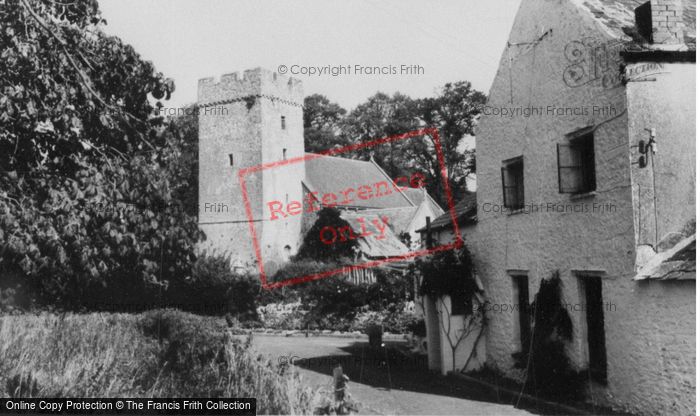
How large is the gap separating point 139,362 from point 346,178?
1621 inches

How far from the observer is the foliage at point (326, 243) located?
36.0 metres

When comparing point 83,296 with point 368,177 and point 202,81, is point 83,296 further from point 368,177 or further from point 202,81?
point 368,177

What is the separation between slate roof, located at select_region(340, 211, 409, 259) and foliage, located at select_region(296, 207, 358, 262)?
592mm

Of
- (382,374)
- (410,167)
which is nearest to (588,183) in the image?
(382,374)

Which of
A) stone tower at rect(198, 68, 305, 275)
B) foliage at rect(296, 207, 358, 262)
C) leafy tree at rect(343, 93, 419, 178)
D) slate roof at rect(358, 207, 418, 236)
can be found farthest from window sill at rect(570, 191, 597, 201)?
leafy tree at rect(343, 93, 419, 178)

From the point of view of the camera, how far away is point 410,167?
61.2 metres

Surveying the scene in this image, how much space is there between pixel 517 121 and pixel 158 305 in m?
8.98

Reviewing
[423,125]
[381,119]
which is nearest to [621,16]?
[423,125]

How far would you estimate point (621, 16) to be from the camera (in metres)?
11.7

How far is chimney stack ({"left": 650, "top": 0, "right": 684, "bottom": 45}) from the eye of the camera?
10.5m

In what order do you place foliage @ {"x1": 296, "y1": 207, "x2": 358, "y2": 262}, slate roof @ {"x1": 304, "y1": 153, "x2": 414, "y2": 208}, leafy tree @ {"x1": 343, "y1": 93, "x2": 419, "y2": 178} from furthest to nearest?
slate roof @ {"x1": 304, "y1": 153, "x2": 414, "y2": 208} < leafy tree @ {"x1": 343, "y1": 93, "x2": 419, "y2": 178} < foliage @ {"x1": 296, "y1": 207, "x2": 358, "y2": 262}

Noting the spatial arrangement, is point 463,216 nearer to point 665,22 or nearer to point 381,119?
point 665,22

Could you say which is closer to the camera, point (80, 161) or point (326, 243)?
point (80, 161)

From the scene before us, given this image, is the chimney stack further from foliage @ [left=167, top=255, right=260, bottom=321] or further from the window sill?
foliage @ [left=167, top=255, right=260, bottom=321]
